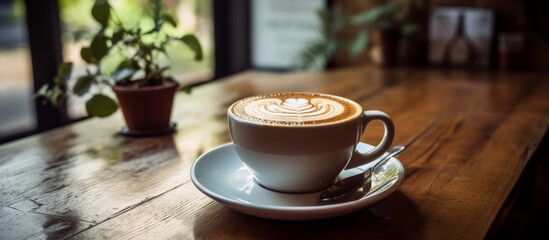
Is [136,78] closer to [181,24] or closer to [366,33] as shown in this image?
[366,33]

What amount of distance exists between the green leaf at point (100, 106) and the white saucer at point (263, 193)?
0.31 meters

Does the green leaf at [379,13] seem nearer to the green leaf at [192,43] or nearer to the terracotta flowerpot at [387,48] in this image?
the terracotta flowerpot at [387,48]

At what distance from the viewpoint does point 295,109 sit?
855 mm

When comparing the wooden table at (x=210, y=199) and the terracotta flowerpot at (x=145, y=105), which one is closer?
the wooden table at (x=210, y=199)

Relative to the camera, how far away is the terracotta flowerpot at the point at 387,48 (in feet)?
7.44

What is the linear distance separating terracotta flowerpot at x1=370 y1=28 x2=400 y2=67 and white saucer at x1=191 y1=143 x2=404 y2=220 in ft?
4.37

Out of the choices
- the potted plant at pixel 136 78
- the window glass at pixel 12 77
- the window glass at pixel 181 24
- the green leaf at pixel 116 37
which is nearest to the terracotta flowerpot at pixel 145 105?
the potted plant at pixel 136 78

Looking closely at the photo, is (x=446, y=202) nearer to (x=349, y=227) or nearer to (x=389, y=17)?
(x=349, y=227)

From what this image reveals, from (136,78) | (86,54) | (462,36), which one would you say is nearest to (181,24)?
(462,36)

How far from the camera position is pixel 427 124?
1.33 meters

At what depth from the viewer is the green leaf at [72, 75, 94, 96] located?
1.20m

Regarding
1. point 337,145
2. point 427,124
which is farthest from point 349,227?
point 427,124

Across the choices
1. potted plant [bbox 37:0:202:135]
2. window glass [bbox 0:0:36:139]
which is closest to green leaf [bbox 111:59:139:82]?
potted plant [bbox 37:0:202:135]

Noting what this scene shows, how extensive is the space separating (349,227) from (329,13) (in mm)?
1848
